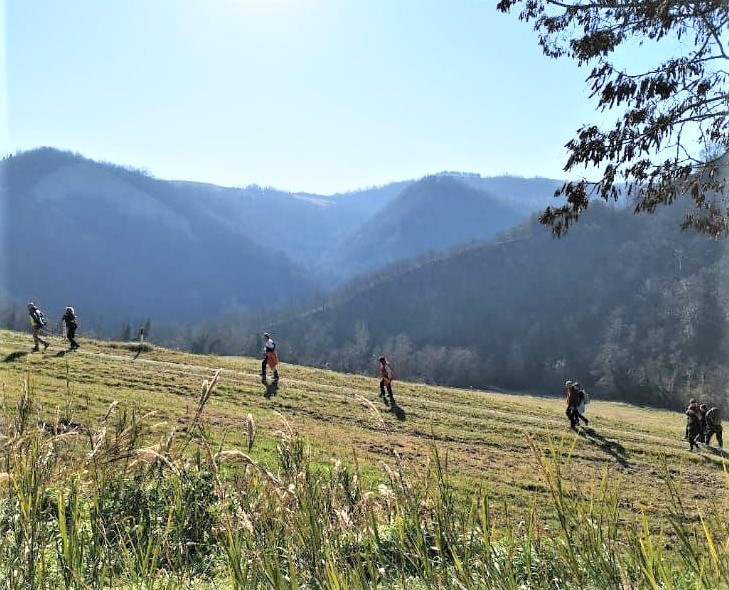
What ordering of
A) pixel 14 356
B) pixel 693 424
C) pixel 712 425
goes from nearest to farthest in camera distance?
pixel 14 356 → pixel 693 424 → pixel 712 425

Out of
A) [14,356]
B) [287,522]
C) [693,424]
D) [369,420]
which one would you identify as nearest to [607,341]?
[693,424]

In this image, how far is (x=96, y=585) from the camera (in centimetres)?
353

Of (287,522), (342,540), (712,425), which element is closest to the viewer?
(287,522)

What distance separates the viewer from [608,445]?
20.3m

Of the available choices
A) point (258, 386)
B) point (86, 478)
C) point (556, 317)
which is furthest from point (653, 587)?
A: point (556, 317)

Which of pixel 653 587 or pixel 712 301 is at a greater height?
pixel 712 301

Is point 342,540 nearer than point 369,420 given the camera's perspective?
Yes

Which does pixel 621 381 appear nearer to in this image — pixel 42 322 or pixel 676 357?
pixel 676 357

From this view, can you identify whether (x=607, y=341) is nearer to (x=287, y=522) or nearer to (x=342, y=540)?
(x=342, y=540)

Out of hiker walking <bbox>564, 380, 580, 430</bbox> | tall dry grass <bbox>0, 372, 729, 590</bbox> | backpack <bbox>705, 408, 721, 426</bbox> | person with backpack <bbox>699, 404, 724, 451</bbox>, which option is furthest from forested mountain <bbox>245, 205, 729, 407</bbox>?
tall dry grass <bbox>0, 372, 729, 590</bbox>

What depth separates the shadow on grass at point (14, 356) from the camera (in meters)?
19.4

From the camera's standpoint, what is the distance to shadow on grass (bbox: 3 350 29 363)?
63.6 ft

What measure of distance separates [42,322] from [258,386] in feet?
28.4

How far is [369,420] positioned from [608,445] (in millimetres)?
8833
